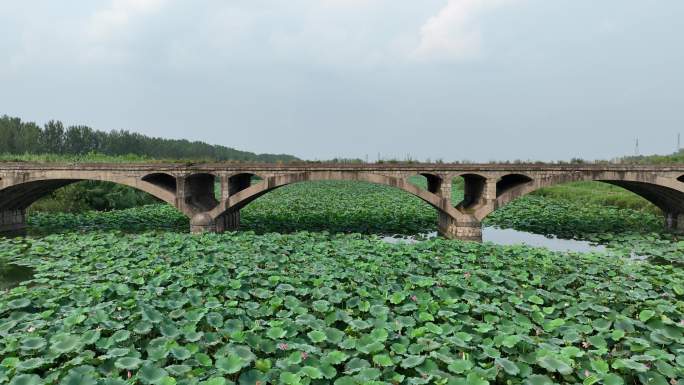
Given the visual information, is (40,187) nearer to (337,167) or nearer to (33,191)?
(33,191)

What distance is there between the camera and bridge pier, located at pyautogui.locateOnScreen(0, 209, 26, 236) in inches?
979

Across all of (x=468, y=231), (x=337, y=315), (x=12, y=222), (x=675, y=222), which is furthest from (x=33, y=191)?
(x=675, y=222)

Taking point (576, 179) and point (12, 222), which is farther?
point (12, 222)

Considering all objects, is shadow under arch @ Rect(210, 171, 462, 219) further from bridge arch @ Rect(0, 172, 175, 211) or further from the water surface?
bridge arch @ Rect(0, 172, 175, 211)

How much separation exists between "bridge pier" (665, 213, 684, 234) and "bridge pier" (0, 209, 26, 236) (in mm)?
40036

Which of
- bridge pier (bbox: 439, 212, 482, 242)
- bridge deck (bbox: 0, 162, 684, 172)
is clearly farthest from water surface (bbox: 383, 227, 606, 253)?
bridge deck (bbox: 0, 162, 684, 172)

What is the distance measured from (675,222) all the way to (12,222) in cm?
4203

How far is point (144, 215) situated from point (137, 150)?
65312 mm

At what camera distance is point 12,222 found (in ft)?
85.0

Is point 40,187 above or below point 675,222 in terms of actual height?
above

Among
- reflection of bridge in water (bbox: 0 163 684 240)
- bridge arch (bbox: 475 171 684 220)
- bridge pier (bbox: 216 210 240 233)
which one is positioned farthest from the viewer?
bridge pier (bbox: 216 210 240 233)

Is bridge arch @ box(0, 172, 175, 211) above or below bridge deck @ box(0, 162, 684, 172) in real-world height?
below

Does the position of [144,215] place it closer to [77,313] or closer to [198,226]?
[198,226]

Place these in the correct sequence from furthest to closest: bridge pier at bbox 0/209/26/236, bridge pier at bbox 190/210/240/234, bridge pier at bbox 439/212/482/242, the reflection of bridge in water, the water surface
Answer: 1. bridge pier at bbox 0/209/26/236
2. the reflection of bridge in water
3. bridge pier at bbox 439/212/482/242
4. bridge pier at bbox 190/210/240/234
5. the water surface
